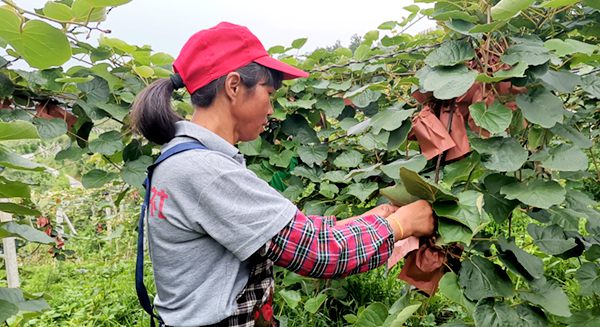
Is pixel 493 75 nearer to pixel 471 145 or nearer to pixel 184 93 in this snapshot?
pixel 471 145

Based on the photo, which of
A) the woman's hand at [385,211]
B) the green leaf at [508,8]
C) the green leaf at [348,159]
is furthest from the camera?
the green leaf at [348,159]

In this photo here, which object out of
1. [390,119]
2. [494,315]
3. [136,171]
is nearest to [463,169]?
[390,119]

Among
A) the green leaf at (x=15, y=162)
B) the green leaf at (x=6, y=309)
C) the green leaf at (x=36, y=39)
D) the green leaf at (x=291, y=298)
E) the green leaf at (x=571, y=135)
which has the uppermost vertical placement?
the green leaf at (x=36, y=39)

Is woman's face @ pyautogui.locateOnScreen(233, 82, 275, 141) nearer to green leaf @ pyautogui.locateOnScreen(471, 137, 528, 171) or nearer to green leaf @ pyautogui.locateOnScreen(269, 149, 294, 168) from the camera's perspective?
green leaf @ pyautogui.locateOnScreen(471, 137, 528, 171)

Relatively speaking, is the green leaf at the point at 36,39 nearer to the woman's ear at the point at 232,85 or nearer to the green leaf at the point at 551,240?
the woman's ear at the point at 232,85

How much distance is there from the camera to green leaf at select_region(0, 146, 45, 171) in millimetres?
1002

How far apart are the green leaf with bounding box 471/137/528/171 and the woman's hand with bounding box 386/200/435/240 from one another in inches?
6.5

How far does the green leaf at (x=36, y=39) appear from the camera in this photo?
2.90 ft

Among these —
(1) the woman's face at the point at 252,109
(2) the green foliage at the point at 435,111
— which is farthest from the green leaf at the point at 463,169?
(1) the woman's face at the point at 252,109

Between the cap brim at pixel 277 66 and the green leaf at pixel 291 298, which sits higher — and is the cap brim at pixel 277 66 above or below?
above

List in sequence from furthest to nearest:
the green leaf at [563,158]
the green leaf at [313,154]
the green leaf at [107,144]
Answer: the green leaf at [313,154] < the green leaf at [107,144] < the green leaf at [563,158]

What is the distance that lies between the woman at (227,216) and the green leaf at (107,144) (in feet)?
2.23

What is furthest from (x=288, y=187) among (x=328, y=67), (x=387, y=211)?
(x=387, y=211)

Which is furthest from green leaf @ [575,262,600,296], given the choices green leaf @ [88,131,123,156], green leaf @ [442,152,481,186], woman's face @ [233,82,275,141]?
green leaf @ [88,131,123,156]
